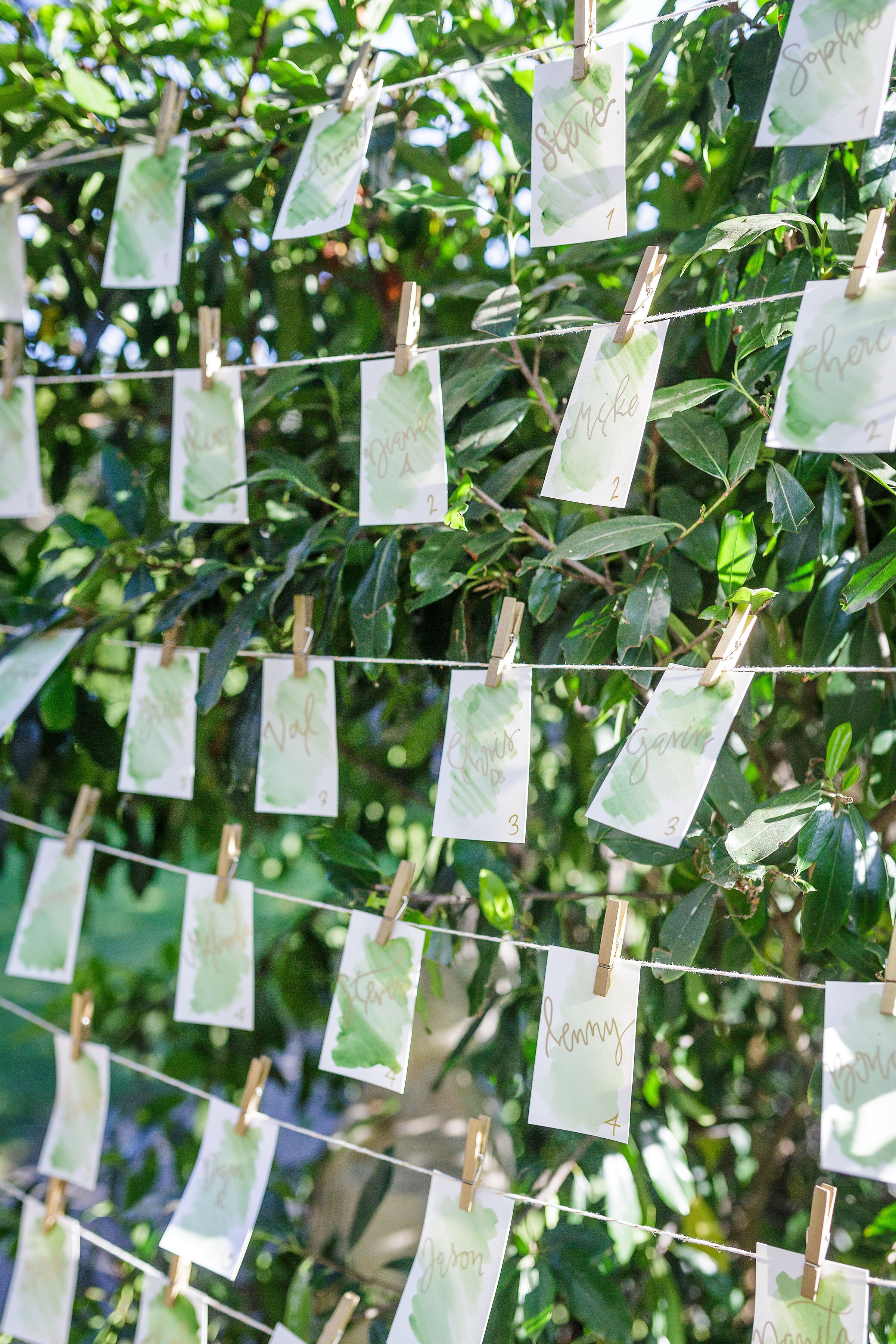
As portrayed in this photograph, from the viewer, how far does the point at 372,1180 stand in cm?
107

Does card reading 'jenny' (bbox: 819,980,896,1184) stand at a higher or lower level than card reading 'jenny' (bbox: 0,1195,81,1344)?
higher

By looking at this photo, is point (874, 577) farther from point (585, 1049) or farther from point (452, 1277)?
point (452, 1277)

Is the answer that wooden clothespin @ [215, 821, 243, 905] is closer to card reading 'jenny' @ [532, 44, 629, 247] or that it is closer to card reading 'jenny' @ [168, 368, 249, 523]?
card reading 'jenny' @ [168, 368, 249, 523]

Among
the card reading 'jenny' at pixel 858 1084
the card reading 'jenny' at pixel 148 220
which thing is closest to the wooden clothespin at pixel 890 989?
the card reading 'jenny' at pixel 858 1084

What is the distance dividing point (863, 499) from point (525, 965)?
1.73 ft

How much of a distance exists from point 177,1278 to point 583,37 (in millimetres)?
1115

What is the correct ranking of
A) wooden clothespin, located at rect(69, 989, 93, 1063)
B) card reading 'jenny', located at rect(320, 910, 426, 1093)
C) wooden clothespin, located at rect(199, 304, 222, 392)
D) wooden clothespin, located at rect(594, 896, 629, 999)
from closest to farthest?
wooden clothespin, located at rect(594, 896, 629, 999) < card reading 'jenny', located at rect(320, 910, 426, 1093) < wooden clothespin, located at rect(199, 304, 222, 392) < wooden clothespin, located at rect(69, 989, 93, 1063)

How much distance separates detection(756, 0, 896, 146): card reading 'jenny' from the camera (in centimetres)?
58

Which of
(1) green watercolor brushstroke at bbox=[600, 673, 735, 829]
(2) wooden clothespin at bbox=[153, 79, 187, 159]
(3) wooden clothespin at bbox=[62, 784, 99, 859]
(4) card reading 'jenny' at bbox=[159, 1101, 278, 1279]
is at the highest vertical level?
(2) wooden clothespin at bbox=[153, 79, 187, 159]

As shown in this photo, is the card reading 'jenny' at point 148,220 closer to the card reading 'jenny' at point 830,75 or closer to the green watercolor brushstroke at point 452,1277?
the card reading 'jenny' at point 830,75

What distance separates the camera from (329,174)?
81 centimetres

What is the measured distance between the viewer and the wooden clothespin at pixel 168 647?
93 centimetres

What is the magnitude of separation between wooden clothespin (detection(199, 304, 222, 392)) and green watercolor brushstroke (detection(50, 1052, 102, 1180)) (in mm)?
710

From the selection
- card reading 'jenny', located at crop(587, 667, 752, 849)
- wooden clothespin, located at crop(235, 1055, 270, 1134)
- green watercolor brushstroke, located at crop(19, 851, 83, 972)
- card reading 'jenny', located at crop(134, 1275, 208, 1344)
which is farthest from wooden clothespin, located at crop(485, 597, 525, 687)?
card reading 'jenny', located at crop(134, 1275, 208, 1344)
